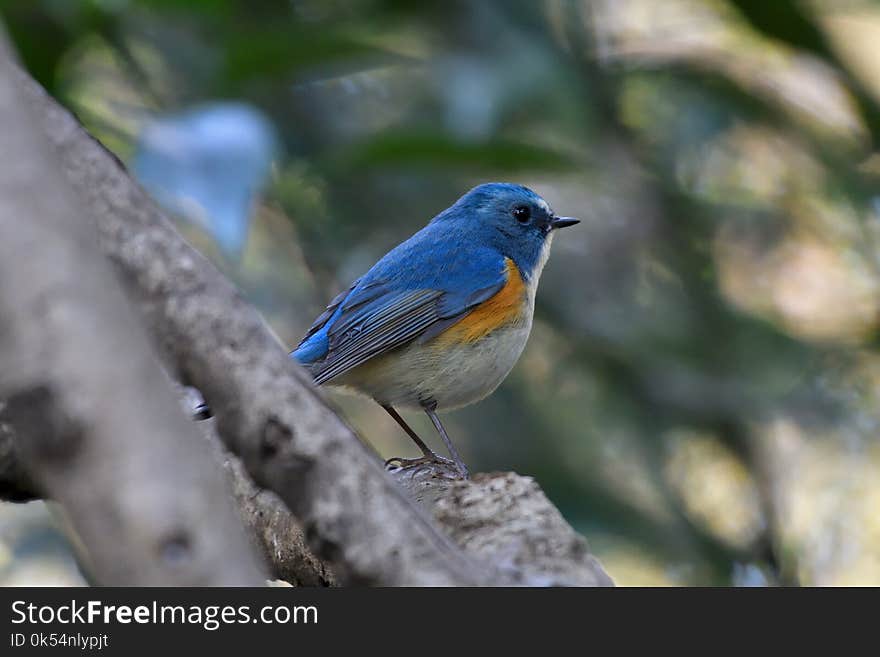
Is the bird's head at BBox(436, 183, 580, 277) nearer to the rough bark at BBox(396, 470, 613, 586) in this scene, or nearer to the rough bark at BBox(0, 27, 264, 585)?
the rough bark at BBox(396, 470, 613, 586)

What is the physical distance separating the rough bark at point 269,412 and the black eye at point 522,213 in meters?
3.11

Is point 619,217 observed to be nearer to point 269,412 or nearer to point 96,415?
point 269,412

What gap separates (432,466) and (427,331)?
79 cm

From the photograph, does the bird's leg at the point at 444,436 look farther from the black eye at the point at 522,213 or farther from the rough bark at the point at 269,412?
the rough bark at the point at 269,412

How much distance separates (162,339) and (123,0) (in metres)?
2.87

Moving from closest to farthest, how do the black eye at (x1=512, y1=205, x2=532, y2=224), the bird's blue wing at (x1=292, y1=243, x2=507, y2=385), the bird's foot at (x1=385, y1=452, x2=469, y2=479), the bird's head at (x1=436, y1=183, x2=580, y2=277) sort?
the bird's foot at (x1=385, y1=452, x2=469, y2=479), the bird's blue wing at (x1=292, y1=243, x2=507, y2=385), the bird's head at (x1=436, y1=183, x2=580, y2=277), the black eye at (x1=512, y1=205, x2=532, y2=224)

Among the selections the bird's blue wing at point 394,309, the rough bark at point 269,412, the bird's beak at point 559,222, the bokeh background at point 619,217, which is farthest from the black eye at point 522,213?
the rough bark at point 269,412

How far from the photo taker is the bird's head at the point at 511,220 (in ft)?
15.7

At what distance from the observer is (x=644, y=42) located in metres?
6.42

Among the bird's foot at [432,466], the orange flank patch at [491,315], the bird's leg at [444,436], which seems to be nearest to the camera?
the bird's foot at [432,466]

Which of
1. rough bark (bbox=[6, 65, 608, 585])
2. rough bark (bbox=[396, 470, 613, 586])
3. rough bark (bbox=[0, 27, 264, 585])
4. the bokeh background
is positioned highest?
rough bark (bbox=[0, 27, 264, 585])

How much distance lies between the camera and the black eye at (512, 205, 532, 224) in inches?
192

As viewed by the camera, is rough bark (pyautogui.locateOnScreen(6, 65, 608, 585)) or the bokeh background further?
the bokeh background

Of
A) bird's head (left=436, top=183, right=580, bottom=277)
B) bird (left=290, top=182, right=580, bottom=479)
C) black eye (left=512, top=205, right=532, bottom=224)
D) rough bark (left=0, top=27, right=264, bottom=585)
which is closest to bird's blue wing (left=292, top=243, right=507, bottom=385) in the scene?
bird (left=290, top=182, right=580, bottom=479)
